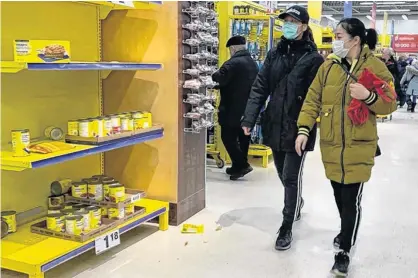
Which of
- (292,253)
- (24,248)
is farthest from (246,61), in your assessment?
(24,248)

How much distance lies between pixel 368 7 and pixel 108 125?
2509 centimetres

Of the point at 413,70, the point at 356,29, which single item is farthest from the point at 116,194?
the point at 413,70

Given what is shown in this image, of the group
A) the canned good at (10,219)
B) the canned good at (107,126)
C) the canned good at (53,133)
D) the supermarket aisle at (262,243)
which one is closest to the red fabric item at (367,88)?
the supermarket aisle at (262,243)

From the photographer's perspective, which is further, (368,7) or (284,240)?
(368,7)

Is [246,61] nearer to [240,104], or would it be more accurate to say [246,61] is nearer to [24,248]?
[240,104]

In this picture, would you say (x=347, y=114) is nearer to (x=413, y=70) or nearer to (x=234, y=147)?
(x=234, y=147)

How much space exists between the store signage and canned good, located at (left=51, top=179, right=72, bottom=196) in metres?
24.4

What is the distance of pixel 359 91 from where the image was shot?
9.57 feet

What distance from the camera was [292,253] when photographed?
356 cm

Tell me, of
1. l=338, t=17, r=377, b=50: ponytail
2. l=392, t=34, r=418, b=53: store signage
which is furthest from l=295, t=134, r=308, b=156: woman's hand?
l=392, t=34, r=418, b=53: store signage

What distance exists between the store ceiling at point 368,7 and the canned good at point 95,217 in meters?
20.6

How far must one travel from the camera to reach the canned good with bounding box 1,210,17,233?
321cm

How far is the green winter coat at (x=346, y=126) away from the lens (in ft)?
9.88

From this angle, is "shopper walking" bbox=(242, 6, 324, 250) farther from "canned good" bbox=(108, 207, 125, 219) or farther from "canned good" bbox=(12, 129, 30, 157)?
"canned good" bbox=(12, 129, 30, 157)
